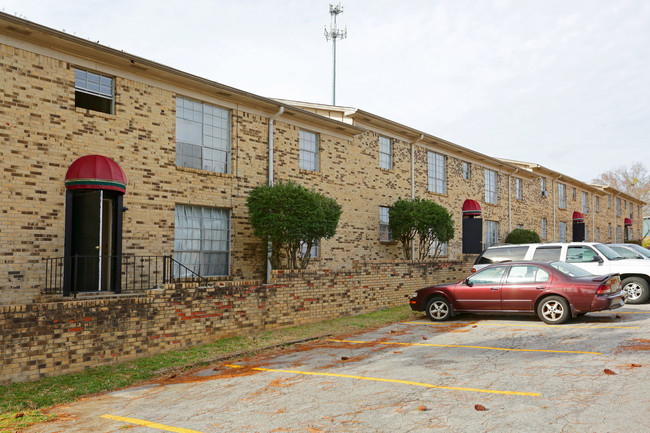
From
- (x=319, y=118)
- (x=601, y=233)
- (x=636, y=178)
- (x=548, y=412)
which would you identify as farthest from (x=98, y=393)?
(x=636, y=178)

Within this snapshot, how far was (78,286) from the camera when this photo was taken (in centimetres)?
1094

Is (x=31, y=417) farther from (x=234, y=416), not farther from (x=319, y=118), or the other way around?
(x=319, y=118)

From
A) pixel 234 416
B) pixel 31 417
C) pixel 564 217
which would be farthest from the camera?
pixel 564 217

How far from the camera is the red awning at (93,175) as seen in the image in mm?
10680

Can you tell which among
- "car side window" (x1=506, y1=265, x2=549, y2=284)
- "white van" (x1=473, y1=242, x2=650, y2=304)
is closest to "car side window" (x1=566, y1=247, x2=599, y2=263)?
"white van" (x1=473, y1=242, x2=650, y2=304)

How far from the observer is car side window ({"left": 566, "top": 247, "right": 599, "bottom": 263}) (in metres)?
14.4

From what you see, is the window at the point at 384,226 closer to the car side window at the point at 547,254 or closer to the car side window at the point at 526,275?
the car side window at the point at 547,254

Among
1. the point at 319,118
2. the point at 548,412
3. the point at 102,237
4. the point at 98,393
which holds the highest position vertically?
the point at 319,118

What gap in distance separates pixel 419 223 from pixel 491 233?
33.9ft

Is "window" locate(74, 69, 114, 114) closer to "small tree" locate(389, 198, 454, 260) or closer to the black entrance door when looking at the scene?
the black entrance door

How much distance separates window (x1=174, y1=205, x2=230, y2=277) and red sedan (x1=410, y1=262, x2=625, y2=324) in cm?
553

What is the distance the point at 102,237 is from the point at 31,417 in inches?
222

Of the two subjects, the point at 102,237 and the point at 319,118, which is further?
the point at 319,118

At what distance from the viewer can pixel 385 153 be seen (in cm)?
2089
